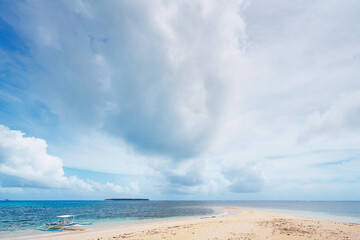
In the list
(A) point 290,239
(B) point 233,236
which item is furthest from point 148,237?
(A) point 290,239

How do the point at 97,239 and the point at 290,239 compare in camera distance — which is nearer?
the point at 290,239

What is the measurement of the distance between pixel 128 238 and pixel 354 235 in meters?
24.9

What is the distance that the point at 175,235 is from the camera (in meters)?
23.0

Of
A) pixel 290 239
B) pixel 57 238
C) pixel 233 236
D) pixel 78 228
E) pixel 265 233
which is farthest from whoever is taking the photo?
pixel 78 228

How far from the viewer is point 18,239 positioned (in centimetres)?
2561

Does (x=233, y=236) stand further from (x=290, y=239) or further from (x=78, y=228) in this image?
(x=78, y=228)

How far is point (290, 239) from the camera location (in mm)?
19703

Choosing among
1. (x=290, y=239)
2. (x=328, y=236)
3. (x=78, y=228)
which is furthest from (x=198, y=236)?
(x=78, y=228)

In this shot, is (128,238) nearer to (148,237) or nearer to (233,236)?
(148,237)

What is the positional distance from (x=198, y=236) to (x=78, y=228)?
21814mm

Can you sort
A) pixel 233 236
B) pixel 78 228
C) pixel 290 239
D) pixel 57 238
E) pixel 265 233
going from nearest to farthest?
pixel 290 239
pixel 233 236
pixel 265 233
pixel 57 238
pixel 78 228

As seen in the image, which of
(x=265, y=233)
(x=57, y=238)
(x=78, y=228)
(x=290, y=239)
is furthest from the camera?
(x=78, y=228)

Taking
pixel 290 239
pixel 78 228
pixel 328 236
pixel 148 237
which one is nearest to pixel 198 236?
pixel 148 237

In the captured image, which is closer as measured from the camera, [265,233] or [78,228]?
[265,233]
